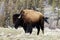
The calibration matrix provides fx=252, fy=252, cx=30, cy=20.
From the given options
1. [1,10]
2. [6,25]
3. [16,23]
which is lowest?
[6,25]

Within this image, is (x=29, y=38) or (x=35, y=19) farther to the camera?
(x=35, y=19)

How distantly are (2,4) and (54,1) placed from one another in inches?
213

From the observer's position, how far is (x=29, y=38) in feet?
29.4

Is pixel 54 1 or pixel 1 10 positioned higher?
pixel 54 1

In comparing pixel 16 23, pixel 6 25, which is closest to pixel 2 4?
pixel 6 25

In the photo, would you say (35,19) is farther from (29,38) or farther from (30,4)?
(30,4)

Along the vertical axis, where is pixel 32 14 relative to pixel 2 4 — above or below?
above

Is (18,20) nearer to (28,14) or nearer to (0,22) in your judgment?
(28,14)

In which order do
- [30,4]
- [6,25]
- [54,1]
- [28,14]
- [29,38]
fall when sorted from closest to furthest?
[29,38], [28,14], [54,1], [30,4], [6,25]

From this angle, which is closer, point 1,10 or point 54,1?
point 54,1

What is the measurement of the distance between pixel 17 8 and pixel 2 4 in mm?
1153

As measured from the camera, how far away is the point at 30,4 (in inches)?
709

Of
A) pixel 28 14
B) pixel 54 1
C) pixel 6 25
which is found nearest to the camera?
pixel 28 14

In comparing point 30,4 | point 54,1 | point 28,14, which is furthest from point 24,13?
point 30,4
